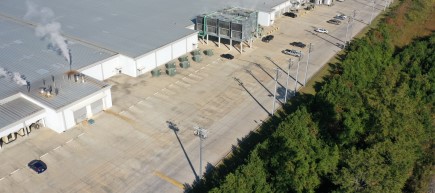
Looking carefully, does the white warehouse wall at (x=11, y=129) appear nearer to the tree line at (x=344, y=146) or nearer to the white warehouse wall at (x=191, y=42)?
the tree line at (x=344, y=146)

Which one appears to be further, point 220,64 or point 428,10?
point 428,10

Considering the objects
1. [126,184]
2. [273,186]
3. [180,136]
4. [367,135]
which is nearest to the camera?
[273,186]

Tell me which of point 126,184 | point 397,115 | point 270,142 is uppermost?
point 397,115

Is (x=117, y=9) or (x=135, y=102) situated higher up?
(x=117, y=9)

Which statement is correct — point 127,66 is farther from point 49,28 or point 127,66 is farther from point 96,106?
point 49,28

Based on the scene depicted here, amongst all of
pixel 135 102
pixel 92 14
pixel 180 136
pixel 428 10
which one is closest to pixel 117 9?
pixel 92 14

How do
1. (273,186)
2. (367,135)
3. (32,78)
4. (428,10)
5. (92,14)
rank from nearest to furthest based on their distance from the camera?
(273,186) < (367,135) < (32,78) < (92,14) < (428,10)

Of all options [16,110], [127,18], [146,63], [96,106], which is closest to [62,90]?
[96,106]

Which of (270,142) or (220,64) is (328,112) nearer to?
(270,142)
